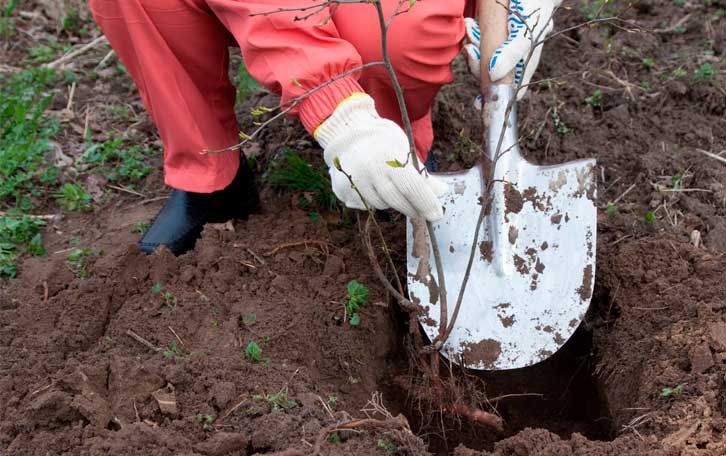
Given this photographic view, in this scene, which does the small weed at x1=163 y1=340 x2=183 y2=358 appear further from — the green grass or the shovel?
the green grass

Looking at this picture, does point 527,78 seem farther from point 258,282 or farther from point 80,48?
point 80,48

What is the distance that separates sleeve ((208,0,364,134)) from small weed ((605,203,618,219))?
42.1 inches

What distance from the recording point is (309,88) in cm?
166

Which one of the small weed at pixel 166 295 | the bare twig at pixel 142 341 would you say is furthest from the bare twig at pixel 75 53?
the bare twig at pixel 142 341

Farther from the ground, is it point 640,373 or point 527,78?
point 527,78

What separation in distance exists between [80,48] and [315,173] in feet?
5.42

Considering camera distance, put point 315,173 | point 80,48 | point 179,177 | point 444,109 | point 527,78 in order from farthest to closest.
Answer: point 80,48
point 444,109
point 315,173
point 179,177
point 527,78

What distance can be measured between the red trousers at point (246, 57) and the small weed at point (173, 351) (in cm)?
58

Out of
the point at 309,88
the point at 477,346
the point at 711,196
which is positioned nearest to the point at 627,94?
the point at 711,196

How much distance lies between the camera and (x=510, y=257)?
6.77 ft

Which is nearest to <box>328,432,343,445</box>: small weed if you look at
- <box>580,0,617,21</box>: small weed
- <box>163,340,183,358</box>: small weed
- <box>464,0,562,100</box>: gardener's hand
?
<box>163,340,183,358</box>: small weed

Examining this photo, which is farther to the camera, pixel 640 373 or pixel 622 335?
pixel 622 335

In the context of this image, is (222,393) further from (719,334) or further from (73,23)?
(73,23)

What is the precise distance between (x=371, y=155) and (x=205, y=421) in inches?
29.2
